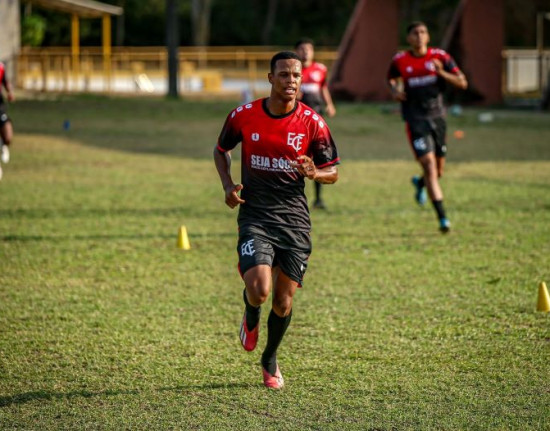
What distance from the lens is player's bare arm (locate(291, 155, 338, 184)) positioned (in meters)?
6.22

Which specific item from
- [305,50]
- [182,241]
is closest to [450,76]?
[305,50]

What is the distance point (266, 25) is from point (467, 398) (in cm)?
7457

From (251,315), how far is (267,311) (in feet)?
7.62

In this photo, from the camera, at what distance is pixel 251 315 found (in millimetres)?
6594

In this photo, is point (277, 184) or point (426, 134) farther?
point (426, 134)

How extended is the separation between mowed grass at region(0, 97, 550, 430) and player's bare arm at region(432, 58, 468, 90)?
74.5 inches

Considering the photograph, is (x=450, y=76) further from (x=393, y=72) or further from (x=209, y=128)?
(x=209, y=128)

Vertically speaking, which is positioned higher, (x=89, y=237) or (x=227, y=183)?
(x=227, y=183)

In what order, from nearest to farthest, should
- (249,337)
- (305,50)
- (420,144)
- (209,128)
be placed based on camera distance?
1. (249,337)
2. (420,144)
3. (305,50)
4. (209,128)

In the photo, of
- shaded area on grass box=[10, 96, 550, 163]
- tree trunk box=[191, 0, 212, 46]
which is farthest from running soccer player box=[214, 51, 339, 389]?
tree trunk box=[191, 0, 212, 46]

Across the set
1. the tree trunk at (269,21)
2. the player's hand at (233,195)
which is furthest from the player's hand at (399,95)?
the tree trunk at (269,21)

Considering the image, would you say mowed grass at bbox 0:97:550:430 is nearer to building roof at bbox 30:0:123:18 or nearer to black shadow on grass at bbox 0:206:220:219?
black shadow on grass at bbox 0:206:220:219

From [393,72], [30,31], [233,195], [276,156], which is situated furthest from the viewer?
[30,31]

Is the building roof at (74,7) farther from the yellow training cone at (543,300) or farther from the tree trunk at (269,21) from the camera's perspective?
the yellow training cone at (543,300)
